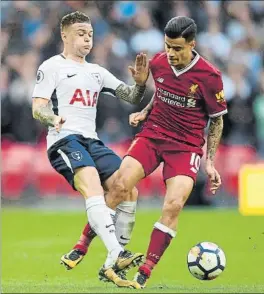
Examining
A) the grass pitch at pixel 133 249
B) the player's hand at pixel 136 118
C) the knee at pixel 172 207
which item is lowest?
the grass pitch at pixel 133 249

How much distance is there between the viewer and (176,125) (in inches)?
395

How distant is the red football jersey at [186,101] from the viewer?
32.6 ft

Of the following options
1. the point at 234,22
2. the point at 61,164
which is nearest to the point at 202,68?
the point at 61,164

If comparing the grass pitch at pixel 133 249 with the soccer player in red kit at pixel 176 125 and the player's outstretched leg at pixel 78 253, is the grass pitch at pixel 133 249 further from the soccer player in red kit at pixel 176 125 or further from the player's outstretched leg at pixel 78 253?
the soccer player in red kit at pixel 176 125

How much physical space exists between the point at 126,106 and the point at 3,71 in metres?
2.35

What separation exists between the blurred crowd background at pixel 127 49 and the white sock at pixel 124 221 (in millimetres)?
8467

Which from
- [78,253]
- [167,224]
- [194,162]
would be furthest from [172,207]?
[78,253]

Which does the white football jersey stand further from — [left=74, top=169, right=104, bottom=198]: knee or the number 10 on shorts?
the number 10 on shorts

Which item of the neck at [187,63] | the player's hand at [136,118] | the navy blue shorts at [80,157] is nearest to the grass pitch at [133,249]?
the navy blue shorts at [80,157]

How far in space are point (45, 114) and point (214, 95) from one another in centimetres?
157

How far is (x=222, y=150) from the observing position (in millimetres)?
19172

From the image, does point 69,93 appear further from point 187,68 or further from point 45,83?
point 187,68

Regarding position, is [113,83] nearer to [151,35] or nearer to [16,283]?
[16,283]

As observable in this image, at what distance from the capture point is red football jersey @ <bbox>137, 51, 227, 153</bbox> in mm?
9922
